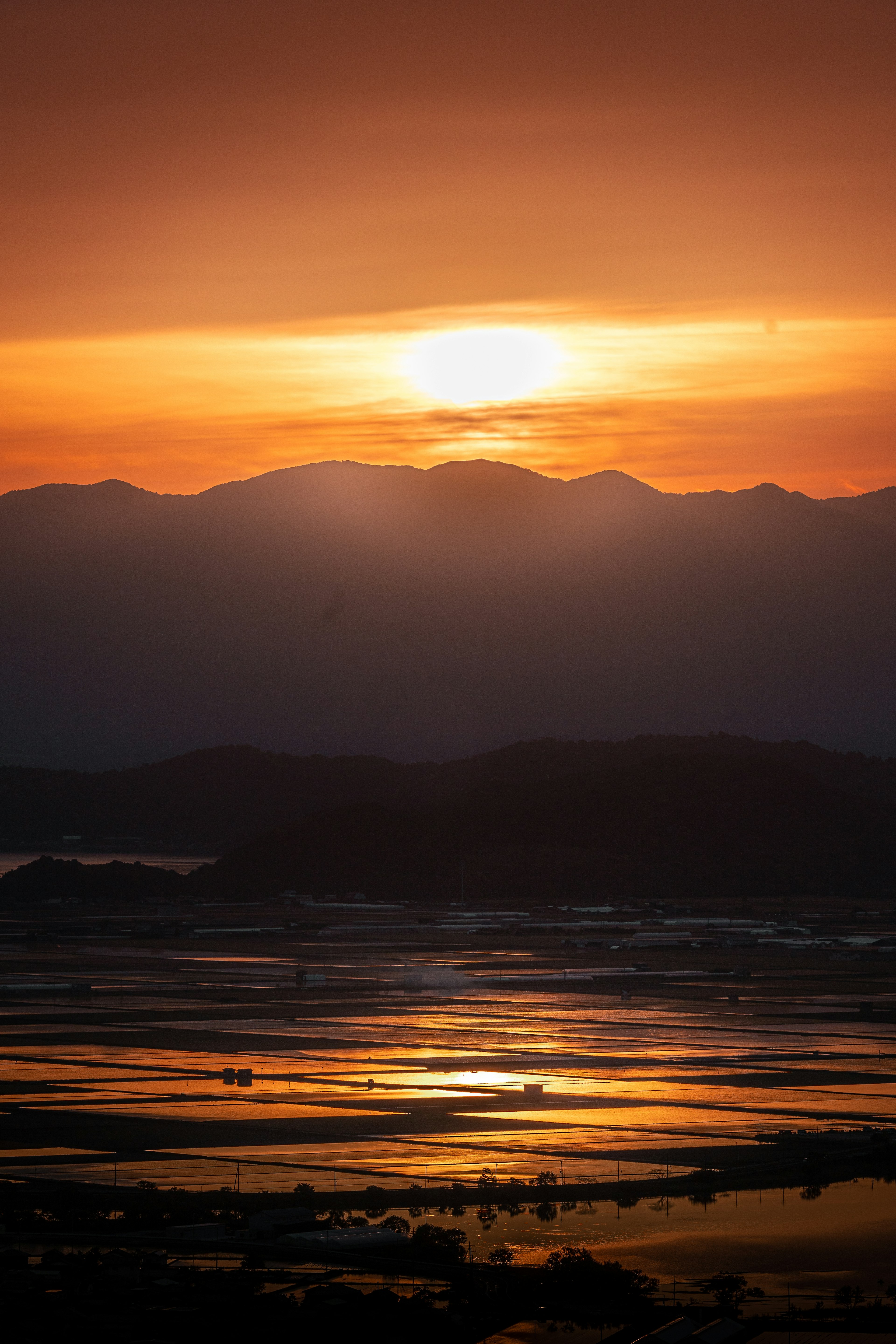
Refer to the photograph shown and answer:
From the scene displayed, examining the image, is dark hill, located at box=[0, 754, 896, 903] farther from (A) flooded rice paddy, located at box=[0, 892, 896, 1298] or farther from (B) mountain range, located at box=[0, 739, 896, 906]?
(A) flooded rice paddy, located at box=[0, 892, 896, 1298]

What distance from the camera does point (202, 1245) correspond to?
32.0 m

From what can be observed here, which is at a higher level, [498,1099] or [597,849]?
[597,849]

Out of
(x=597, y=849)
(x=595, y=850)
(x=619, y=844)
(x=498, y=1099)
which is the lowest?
(x=498, y=1099)

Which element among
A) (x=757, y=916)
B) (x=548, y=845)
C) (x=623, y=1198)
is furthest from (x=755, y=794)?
(x=623, y=1198)

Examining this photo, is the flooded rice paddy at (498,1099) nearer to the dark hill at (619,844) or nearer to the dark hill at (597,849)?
the dark hill at (597,849)

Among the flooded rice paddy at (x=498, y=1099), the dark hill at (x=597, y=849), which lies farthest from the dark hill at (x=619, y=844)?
the flooded rice paddy at (x=498, y=1099)

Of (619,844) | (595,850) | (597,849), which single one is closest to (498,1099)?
(619,844)

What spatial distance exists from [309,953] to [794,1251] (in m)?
80.0

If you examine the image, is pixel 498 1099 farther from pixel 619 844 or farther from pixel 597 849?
pixel 597 849

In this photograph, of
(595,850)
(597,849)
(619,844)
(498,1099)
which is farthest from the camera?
(597,849)

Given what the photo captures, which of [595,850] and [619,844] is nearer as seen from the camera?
[619,844]

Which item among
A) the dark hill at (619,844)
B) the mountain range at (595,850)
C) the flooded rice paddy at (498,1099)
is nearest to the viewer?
the flooded rice paddy at (498,1099)

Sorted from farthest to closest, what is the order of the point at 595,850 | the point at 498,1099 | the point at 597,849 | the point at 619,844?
1. the point at 597,849
2. the point at 595,850
3. the point at 619,844
4. the point at 498,1099

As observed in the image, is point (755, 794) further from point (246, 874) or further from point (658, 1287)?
point (658, 1287)
